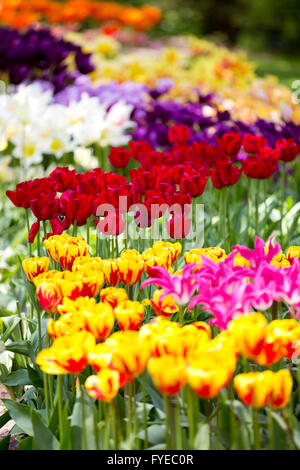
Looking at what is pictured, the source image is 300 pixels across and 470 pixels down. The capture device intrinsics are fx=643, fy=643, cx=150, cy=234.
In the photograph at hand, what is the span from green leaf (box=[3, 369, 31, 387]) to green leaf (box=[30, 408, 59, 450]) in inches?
20.0

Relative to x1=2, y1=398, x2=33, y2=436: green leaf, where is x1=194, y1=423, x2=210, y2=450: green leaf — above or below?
above

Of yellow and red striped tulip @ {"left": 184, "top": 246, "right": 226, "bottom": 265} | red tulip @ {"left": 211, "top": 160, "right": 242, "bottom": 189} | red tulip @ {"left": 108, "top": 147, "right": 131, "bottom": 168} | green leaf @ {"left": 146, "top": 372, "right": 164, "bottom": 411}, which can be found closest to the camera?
green leaf @ {"left": 146, "top": 372, "right": 164, "bottom": 411}

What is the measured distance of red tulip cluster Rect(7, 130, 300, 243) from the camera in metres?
2.00

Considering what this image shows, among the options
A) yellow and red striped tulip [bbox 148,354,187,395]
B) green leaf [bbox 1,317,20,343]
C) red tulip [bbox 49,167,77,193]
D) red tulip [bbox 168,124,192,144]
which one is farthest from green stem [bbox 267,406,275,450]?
red tulip [bbox 168,124,192,144]

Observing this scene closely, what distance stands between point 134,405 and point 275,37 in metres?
19.3

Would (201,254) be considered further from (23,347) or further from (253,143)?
(253,143)

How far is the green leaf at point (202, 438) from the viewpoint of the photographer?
132 centimetres

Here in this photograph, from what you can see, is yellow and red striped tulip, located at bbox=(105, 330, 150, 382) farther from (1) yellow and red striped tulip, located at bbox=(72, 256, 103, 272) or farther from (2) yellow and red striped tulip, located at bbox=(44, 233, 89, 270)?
(2) yellow and red striped tulip, located at bbox=(44, 233, 89, 270)

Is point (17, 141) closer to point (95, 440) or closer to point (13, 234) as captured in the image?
point (13, 234)

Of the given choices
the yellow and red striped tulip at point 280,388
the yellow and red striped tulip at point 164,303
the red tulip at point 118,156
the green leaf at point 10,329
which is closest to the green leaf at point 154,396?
the yellow and red striped tulip at point 164,303

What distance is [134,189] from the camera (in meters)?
2.18

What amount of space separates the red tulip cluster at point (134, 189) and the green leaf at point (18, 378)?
43 cm

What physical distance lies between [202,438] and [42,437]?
0.41 meters

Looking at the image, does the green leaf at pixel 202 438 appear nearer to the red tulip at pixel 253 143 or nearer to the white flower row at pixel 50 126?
the red tulip at pixel 253 143
